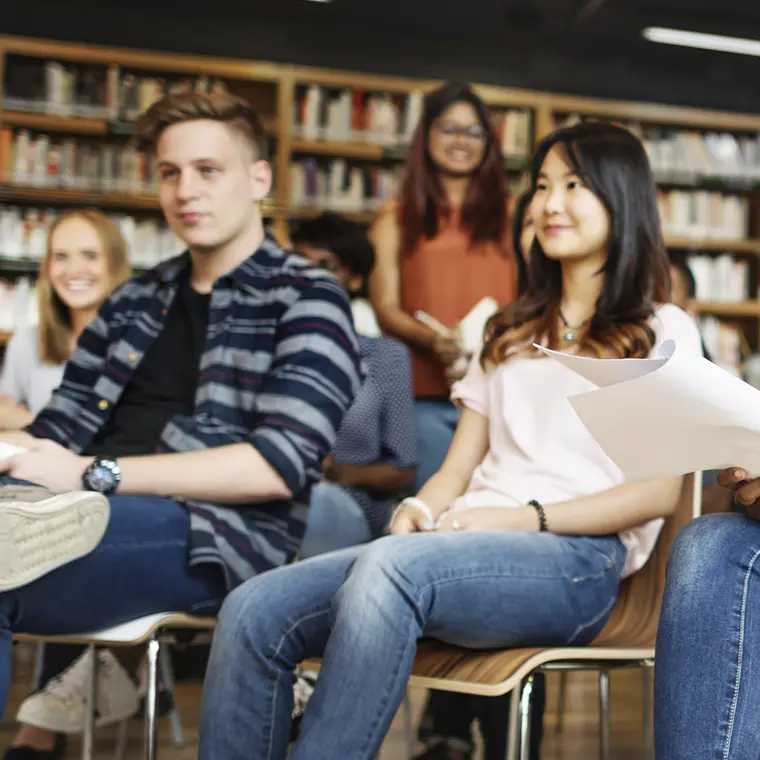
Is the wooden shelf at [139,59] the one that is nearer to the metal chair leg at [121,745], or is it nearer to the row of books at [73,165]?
the row of books at [73,165]

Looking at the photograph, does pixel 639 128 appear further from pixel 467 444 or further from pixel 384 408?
pixel 467 444

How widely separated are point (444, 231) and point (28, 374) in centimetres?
118

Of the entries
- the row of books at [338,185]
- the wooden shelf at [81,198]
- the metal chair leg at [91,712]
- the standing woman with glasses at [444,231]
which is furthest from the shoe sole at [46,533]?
the row of books at [338,185]

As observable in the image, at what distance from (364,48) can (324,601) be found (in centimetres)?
597

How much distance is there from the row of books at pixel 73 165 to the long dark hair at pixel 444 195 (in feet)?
8.84

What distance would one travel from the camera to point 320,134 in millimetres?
5691

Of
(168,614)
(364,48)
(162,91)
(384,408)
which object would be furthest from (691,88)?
(168,614)

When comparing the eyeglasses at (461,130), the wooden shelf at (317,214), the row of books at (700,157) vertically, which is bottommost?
the wooden shelf at (317,214)

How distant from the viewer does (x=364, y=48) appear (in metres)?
6.93

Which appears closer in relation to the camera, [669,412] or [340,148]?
[669,412]

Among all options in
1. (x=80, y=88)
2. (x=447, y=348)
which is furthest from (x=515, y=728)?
(x=80, y=88)

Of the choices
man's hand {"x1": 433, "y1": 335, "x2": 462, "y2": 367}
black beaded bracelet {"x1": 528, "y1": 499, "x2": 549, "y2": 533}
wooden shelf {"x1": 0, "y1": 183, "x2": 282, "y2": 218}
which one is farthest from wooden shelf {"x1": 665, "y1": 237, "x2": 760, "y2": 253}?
black beaded bracelet {"x1": 528, "y1": 499, "x2": 549, "y2": 533}

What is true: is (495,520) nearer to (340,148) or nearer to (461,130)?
(461,130)

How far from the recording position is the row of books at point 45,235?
5.29 m
